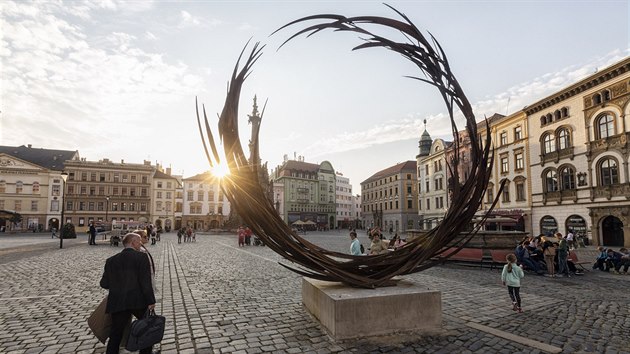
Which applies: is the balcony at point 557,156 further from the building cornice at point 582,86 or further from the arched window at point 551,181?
the building cornice at point 582,86

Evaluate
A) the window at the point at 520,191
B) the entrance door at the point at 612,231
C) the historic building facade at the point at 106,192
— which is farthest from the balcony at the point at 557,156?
the historic building facade at the point at 106,192

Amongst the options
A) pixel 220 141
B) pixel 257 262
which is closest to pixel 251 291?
pixel 220 141

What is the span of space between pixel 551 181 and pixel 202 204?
62.8 metres

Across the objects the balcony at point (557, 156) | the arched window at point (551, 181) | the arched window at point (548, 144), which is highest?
the arched window at point (548, 144)

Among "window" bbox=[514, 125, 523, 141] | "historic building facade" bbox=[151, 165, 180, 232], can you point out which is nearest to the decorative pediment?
"historic building facade" bbox=[151, 165, 180, 232]

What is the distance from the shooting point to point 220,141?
6.61 m

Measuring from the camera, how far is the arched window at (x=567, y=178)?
99.7ft

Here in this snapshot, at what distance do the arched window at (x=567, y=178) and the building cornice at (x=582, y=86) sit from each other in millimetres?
6445

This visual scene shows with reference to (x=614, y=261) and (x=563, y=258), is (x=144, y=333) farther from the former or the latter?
(x=614, y=261)

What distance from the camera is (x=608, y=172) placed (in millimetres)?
27453

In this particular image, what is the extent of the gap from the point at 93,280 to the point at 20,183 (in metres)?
66.4

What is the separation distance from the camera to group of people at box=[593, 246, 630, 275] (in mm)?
13999

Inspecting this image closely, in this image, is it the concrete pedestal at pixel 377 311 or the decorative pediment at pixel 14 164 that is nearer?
the concrete pedestal at pixel 377 311

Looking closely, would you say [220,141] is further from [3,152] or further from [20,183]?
[3,152]
